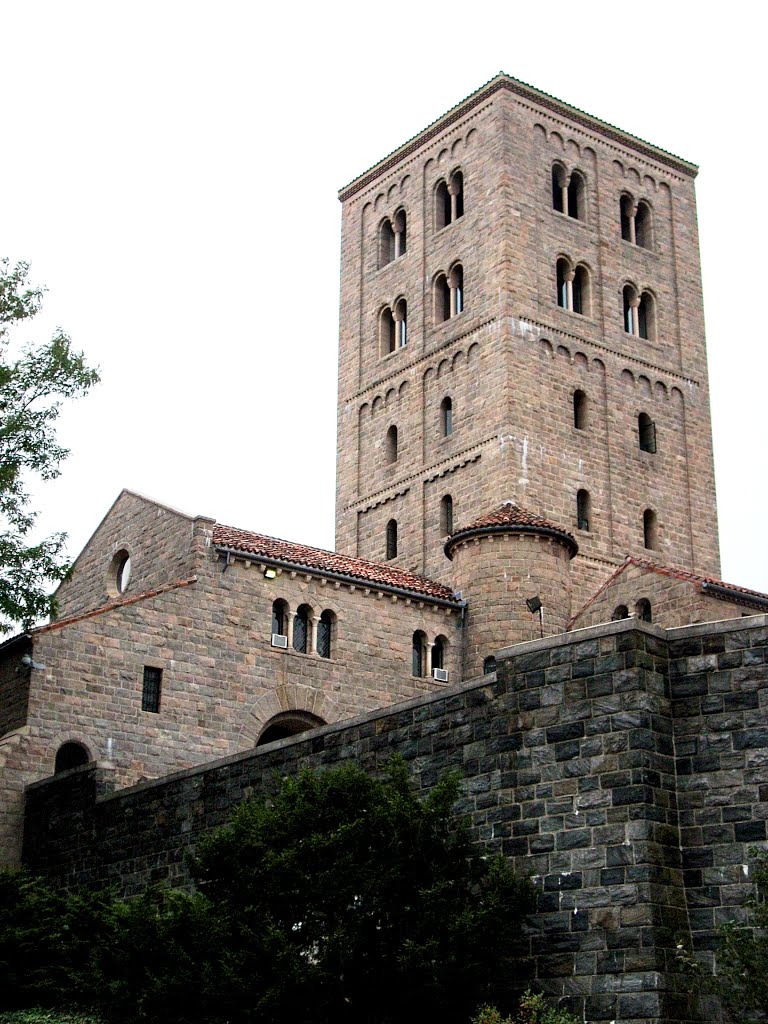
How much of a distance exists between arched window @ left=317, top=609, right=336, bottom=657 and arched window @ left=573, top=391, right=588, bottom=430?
13.9 m

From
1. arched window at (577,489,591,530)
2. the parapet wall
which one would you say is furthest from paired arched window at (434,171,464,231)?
the parapet wall

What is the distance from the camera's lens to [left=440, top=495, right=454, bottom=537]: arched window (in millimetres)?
47594

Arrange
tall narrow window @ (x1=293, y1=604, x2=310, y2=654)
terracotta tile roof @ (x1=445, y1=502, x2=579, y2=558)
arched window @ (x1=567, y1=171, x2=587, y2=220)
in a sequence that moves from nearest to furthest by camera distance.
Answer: tall narrow window @ (x1=293, y1=604, x2=310, y2=654), terracotta tile roof @ (x1=445, y1=502, x2=579, y2=558), arched window @ (x1=567, y1=171, x2=587, y2=220)

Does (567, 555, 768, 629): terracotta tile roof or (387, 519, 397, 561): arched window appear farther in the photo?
(387, 519, 397, 561): arched window

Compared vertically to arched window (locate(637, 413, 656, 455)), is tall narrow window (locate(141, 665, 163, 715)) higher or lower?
lower

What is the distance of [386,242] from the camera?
5581 cm

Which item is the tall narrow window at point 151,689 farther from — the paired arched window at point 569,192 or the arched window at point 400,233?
the paired arched window at point 569,192

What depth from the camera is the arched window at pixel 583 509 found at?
4738cm

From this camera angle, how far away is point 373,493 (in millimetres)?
51312

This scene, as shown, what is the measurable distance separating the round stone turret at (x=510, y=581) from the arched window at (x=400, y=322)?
1442 centimetres

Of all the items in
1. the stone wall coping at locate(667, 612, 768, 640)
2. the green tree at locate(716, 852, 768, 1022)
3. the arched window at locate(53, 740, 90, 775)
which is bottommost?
the green tree at locate(716, 852, 768, 1022)

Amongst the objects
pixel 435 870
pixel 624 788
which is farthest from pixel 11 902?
pixel 624 788

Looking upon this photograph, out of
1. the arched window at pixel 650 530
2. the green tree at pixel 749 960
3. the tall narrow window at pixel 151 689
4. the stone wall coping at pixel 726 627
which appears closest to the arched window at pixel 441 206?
the arched window at pixel 650 530

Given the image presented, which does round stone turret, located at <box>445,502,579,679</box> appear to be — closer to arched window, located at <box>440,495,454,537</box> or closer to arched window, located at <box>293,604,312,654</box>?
arched window, located at <box>293,604,312,654</box>
